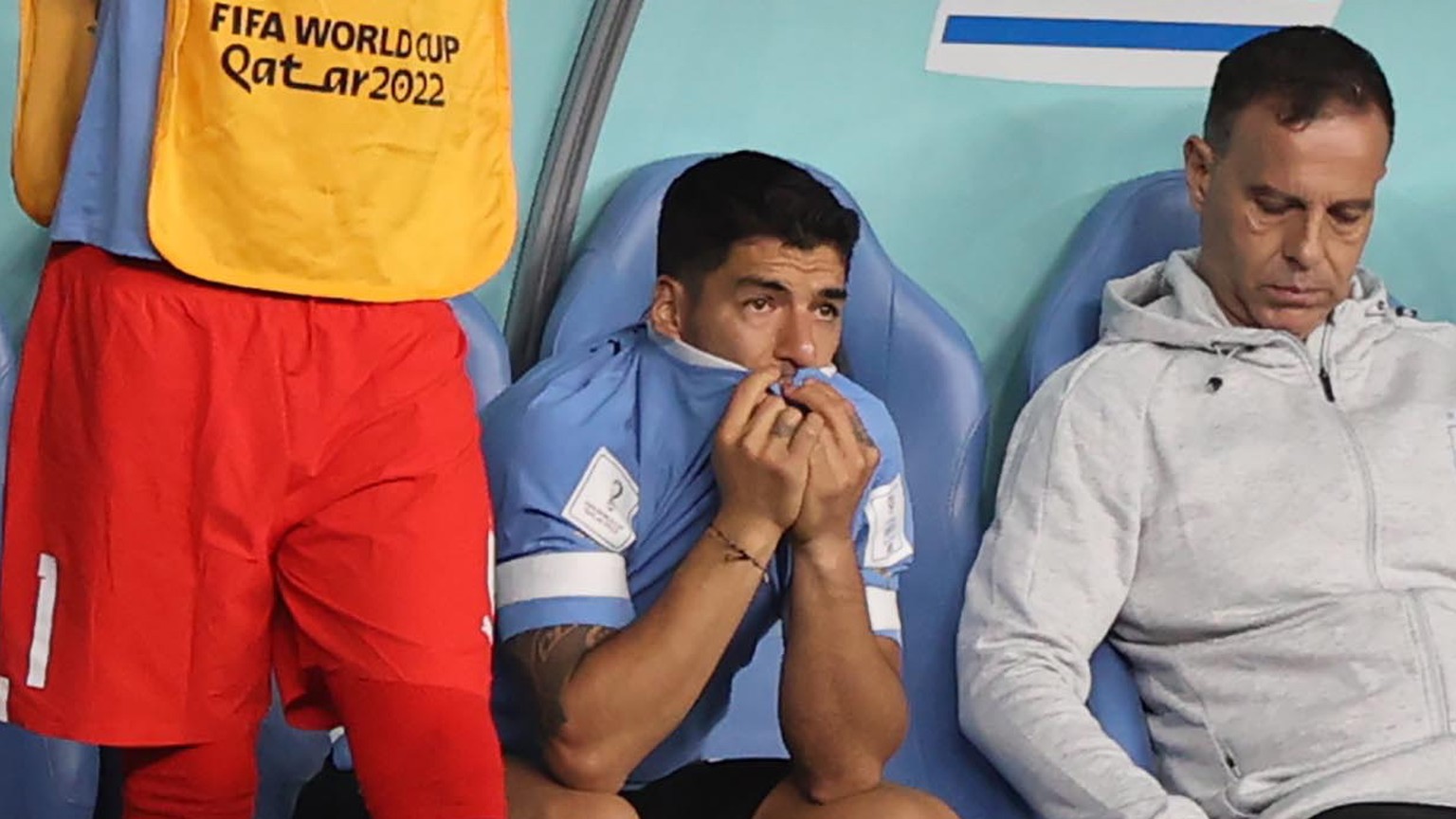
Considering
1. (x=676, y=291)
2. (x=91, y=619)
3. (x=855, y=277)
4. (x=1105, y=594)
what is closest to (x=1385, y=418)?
(x=1105, y=594)

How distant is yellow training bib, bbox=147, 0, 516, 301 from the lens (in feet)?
5.07

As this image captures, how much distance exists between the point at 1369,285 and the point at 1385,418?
6.5 inches

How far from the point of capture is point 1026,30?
2301 mm

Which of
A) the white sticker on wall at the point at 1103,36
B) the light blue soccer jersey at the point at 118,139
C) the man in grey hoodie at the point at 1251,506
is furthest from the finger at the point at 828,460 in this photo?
the white sticker on wall at the point at 1103,36

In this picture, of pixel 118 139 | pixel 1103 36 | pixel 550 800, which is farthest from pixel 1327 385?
pixel 118 139

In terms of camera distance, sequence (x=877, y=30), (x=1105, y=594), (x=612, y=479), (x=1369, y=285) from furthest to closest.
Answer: (x=877, y=30) → (x=1369, y=285) → (x=1105, y=594) → (x=612, y=479)

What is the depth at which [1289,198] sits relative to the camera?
6.59 ft

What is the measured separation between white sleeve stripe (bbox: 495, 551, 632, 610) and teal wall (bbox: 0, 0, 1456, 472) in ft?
1.81

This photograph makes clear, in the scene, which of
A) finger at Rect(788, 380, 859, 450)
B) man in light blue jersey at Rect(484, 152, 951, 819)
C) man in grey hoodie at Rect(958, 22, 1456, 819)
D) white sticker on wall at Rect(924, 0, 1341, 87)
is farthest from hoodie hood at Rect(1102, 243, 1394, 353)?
finger at Rect(788, 380, 859, 450)

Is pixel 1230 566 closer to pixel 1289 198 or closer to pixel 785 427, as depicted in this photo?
pixel 1289 198

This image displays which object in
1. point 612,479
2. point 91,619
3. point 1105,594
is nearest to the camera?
point 91,619

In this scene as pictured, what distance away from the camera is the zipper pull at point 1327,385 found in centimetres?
204

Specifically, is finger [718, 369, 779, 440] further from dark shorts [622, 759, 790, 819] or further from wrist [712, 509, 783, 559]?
dark shorts [622, 759, 790, 819]

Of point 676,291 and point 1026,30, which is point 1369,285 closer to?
point 1026,30
